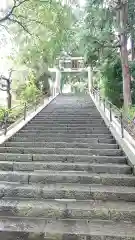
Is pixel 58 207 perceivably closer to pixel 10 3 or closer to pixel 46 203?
pixel 46 203

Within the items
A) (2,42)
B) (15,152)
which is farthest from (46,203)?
(2,42)

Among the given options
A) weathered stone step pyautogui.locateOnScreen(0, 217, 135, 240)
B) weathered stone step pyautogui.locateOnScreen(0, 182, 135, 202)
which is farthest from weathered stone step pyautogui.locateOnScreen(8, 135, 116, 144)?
weathered stone step pyautogui.locateOnScreen(0, 217, 135, 240)

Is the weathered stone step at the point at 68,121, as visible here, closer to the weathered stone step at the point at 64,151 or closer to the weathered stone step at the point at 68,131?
the weathered stone step at the point at 68,131

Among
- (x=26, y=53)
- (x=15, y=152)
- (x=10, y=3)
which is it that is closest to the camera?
(x=15, y=152)

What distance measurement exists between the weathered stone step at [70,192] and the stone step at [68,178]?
22 centimetres

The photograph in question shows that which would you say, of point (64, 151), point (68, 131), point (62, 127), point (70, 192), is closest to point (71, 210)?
point (70, 192)

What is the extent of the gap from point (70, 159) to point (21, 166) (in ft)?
3.94

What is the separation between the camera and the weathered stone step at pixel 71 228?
3706mm

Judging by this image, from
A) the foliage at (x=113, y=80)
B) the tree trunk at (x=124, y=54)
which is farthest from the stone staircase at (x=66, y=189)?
the foliage at (x=113, y=80)

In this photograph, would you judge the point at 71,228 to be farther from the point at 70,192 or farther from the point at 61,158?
the point at 61,158

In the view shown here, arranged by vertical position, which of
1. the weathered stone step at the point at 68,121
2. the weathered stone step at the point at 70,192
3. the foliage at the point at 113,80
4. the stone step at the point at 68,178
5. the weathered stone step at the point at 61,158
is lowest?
the weathered stone step at the point at 70,192

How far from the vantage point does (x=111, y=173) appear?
5785 millimetres

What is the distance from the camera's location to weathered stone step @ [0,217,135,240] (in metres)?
3.71

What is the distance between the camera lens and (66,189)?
194 inches
